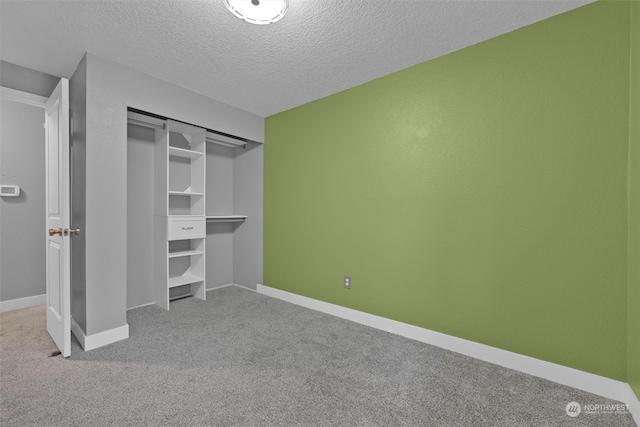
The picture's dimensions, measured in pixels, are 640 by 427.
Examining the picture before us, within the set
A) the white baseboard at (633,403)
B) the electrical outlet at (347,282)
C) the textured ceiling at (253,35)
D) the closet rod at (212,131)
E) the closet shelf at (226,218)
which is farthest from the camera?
the closet shelf at (226,218)

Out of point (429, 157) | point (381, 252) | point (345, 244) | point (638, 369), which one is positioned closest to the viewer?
point (638, 369)

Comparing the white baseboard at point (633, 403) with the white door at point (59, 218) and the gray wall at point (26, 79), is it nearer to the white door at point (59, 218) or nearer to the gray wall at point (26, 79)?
the white door at point (59, 218)

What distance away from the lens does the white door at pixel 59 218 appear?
82.3 inches

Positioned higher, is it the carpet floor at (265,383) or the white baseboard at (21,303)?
the white baseboard at (21,303)

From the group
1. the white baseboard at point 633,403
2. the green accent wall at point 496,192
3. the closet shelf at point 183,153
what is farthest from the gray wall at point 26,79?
the white baseboard at point 633,403

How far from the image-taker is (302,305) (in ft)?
10.8

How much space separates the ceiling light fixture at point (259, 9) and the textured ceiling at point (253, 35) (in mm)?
90

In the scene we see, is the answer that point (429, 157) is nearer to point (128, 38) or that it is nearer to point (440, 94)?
point (440, 94)

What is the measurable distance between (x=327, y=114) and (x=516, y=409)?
286 centimetres

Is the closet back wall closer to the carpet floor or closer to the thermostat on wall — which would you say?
the carpet floor

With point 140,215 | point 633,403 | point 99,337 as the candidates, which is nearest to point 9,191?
point 140,215

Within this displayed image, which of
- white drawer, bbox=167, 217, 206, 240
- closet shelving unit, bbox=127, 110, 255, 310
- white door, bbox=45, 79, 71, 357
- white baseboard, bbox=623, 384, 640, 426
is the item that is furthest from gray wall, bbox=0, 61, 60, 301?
white baseboard, bbox=623, 384, 640, 426

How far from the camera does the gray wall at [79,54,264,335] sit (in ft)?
7.49

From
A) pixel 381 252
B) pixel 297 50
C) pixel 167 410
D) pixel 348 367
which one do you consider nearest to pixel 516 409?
pixel 348 367
